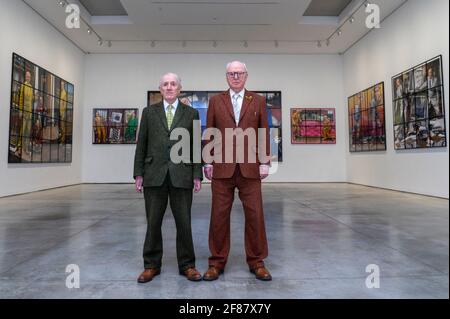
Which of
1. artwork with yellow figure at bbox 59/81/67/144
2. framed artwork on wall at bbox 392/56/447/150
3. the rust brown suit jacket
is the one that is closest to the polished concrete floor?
the rust brown suit jacket

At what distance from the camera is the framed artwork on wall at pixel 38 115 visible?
26.8 feet

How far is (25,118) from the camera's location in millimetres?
8547

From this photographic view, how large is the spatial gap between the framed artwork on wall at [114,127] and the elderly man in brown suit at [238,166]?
34.5 ft

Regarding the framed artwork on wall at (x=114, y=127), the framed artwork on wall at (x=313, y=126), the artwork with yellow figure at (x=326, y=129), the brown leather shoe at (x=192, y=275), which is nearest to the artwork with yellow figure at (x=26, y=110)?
the framed artwork on wall at (x=114, y=127)

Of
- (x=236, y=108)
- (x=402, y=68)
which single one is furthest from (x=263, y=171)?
(x=402, y=68)

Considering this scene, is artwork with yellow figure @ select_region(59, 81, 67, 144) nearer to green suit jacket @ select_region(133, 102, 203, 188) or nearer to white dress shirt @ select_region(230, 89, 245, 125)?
green suit jacket @ select_region(133, 102, 203, 188)

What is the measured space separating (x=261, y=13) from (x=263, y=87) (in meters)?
3.59

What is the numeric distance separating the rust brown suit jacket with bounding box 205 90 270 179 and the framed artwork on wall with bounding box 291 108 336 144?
34.0 ft

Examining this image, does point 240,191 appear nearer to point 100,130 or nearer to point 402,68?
point 402,68

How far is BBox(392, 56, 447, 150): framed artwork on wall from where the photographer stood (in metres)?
7.17

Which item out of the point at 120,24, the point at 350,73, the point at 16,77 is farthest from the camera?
the point at 350,73

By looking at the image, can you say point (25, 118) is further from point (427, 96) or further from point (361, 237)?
point (427, 96)

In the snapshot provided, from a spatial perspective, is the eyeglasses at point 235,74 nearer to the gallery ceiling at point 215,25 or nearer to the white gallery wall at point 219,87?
the gallery ceiling at point 215,25
